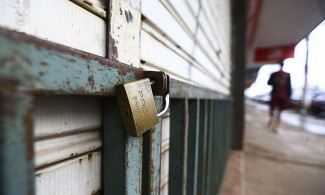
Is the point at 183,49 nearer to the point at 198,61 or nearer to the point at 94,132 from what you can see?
the point at 198,61

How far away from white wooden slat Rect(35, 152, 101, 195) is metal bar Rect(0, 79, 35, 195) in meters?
0.19

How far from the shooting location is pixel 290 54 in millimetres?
9031

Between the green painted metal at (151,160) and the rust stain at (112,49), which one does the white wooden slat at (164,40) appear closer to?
the rust stain at (112,49)

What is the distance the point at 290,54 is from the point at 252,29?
3.34 m

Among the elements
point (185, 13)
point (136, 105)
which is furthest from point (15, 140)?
point (185, 13)

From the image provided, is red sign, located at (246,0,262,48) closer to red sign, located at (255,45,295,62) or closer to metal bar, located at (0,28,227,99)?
red sign, located at (255,45,295,62)

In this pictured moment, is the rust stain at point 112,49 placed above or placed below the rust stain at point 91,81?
above

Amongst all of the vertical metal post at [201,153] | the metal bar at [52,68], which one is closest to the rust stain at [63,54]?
the metal bar at [52,68]

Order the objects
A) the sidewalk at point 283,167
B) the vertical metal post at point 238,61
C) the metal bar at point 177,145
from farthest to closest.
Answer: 1. the vertical metal post at point 238,61
2. the sidewalk at point 283,167
3. the metal bar at point 177,145

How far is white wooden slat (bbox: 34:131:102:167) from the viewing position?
0.38 meters

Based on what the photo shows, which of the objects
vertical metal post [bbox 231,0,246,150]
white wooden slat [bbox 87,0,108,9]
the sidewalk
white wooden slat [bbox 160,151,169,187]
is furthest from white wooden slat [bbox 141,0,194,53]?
vertical metal post [bbox 231,0,246,150]

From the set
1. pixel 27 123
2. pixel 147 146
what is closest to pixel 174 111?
pixel 147 146

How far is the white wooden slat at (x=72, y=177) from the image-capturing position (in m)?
0.39

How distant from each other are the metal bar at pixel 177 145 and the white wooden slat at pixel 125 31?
37 cm
